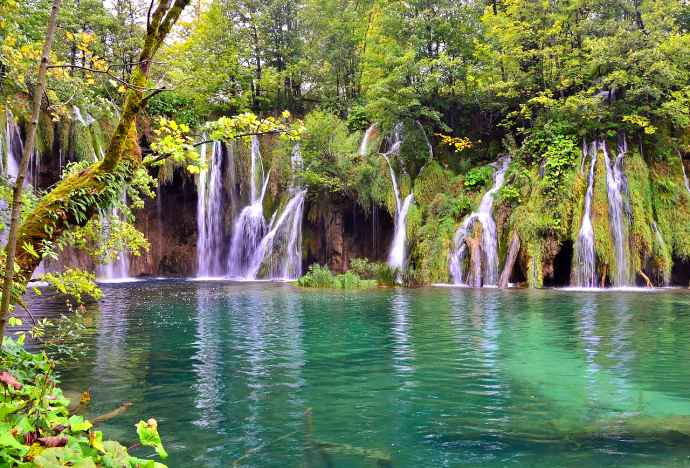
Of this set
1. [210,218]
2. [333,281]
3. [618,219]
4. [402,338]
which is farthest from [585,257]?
[210,218]

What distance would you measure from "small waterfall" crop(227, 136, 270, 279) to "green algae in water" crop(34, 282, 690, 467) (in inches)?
539

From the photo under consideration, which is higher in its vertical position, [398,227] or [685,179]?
[685,179]

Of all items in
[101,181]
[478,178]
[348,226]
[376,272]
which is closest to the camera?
[101,181]

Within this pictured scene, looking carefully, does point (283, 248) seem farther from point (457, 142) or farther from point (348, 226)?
point (457, 142)

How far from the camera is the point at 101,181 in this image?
482 centimetres

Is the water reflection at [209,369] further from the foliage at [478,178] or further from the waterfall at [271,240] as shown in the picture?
the foliage at [478,178]

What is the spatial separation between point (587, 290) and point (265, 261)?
14.1m

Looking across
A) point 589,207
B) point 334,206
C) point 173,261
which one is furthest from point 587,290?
point 173,261

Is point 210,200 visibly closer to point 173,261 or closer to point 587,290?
point 173,261

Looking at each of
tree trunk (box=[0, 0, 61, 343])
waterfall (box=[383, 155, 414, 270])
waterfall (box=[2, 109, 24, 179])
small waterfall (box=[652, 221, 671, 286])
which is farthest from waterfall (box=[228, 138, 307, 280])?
tree trunk (box=[0, 0, 61, 343])

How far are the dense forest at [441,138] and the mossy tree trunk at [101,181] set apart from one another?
487 inches

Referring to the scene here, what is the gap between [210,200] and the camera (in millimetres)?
27672

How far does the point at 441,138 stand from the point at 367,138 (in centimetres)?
374

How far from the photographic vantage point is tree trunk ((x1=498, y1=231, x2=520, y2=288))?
2025 cm
